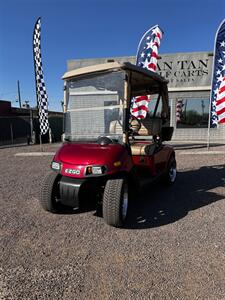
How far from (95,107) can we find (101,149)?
82 cm

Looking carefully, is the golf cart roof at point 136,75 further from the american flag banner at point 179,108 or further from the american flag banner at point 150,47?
the american flag banner at point 179,108

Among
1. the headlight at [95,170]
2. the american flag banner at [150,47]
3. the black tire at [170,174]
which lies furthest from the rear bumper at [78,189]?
the american flag banner at [150,47]

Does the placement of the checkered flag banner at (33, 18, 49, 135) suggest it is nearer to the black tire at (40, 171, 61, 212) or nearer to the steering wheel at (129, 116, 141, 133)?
the steering wheel at (129, 116, 141, 133)

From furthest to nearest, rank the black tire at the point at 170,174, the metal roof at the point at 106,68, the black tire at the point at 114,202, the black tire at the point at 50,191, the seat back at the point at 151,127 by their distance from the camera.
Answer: the black tire at the point at 170,174 < the seat back at the point at 151,127 < the black tire at the point at 50,191 < the metal roof at the point at 106,68 < the black tire at the point at 114,202

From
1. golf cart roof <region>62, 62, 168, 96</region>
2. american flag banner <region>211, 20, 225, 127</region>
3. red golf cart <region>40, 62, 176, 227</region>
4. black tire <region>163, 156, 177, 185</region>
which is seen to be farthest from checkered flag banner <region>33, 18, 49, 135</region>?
american flag banner <region>211, 20, 225, 127</region>

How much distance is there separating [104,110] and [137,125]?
721 mm

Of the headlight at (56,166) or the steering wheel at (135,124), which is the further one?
the steering wheel at (135,124)

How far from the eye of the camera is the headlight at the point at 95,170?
313cm

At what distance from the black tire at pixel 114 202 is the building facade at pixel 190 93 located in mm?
10581

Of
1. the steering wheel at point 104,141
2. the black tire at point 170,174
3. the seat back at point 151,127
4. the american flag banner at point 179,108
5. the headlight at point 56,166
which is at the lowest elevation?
the black tire at point 170,174

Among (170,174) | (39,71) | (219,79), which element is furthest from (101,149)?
(219,79)

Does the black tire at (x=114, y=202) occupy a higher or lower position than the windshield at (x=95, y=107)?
lower

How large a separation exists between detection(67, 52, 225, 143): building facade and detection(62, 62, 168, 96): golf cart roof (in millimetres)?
8424

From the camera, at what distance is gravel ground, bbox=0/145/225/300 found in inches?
85.7
